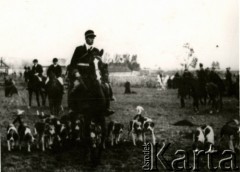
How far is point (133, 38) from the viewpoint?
553 centimetres

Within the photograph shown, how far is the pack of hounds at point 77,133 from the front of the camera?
208 inches

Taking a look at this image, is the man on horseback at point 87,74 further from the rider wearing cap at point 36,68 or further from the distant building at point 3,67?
the distant building at point 3,67

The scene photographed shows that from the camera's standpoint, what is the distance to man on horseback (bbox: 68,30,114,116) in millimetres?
5062

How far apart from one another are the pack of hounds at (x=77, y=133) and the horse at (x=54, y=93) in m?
0.13

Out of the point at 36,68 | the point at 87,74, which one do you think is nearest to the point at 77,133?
the point at 87,74

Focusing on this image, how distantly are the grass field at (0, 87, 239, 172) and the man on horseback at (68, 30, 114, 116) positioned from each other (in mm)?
369

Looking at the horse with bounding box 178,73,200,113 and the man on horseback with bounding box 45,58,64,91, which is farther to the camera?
the horse with bounding box 178,73,200,113

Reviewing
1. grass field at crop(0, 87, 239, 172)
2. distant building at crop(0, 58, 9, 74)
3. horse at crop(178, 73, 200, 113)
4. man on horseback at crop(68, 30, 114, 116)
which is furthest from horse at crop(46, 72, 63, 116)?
horse at crop(178, 73, 200, 113)

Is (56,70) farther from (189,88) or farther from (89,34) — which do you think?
(189,88)

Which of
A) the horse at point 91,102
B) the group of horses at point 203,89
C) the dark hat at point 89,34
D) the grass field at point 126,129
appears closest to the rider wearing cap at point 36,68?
the grass field at point 126,129

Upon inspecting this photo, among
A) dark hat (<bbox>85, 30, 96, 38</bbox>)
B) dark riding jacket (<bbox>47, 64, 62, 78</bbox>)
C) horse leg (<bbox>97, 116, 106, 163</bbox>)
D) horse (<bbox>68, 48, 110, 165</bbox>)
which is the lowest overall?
horse leg (<bbox>97, 116, 106, 163</bbox>)

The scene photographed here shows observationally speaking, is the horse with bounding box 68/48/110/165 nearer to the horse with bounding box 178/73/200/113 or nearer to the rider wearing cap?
the rider wearing cap

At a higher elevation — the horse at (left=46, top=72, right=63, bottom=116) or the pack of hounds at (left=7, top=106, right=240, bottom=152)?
the horse at (left=46, top=72, right=63, bottom=116)

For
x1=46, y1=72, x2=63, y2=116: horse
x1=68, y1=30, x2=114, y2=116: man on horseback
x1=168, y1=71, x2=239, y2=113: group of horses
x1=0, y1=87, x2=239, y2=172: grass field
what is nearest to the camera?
x1=68, y1=30, x2=114, y2=116: man on horseback
